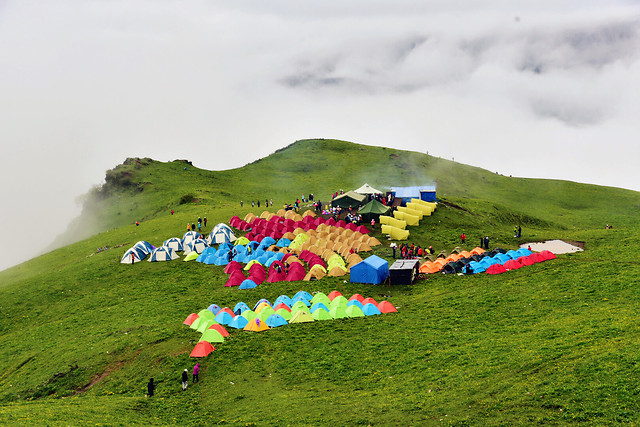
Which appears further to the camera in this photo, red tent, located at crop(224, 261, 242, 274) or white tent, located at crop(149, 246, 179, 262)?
white tent, located at crop(149, 246, 179, 262)

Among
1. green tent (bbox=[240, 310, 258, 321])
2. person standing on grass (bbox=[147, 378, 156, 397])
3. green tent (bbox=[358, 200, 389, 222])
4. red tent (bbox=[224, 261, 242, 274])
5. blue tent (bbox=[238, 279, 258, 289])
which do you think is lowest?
person standing on grass (bbox=[147, 378, 156, 397])

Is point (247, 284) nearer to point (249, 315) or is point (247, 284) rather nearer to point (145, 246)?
point (249, 315)

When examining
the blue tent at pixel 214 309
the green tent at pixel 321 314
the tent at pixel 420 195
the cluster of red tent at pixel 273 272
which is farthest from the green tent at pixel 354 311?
the tent at pixel 420 195

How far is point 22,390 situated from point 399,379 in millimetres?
25995

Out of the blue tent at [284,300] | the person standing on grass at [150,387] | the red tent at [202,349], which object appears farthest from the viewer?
the blue tent at [284,300]

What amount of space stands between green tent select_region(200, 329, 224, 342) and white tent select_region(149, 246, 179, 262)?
26680 mm

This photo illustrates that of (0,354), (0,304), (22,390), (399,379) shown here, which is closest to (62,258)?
(0,304)

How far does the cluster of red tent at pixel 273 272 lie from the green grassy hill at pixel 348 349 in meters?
1.17

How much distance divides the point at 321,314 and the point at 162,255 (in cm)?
2912

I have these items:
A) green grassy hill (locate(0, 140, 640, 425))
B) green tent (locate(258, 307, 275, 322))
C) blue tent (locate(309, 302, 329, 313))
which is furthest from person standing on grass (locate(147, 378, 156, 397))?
blue tent (locate(309, 302, 329, 313))

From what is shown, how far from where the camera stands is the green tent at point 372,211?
63094 mm

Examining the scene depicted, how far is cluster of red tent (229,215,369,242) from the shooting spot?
5981 cm

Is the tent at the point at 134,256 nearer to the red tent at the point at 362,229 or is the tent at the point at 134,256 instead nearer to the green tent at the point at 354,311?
the red tent at the point at 362,229

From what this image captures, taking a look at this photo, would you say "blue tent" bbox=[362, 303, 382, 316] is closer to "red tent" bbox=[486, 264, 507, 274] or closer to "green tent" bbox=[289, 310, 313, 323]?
"green tent" bbox=[289, 310, 313, 323]
